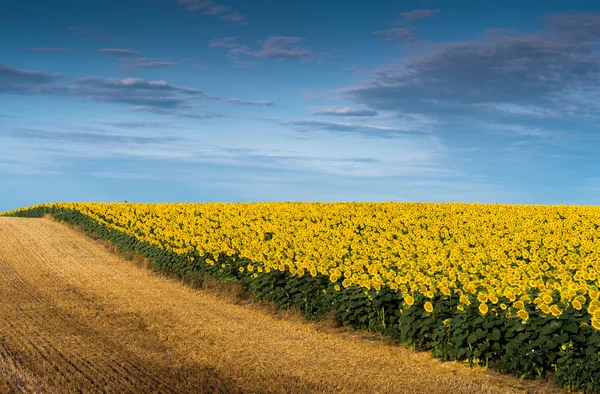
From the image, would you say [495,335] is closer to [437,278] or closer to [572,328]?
[572,328]

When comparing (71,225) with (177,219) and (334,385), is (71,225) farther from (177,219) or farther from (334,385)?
(334,385)

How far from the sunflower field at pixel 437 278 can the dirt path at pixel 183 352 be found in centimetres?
48

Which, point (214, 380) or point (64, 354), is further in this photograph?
point (64, 354)

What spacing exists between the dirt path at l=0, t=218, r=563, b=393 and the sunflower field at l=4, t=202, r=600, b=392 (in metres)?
0.48

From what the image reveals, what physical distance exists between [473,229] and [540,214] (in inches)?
331

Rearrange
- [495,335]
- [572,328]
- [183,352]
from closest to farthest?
[572,328]
[495,335]
[183,352]

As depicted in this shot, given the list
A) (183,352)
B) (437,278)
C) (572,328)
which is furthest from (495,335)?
(183,352)

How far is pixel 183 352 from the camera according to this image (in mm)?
11352

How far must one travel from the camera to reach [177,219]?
26.9m

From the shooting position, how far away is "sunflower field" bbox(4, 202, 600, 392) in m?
9.72

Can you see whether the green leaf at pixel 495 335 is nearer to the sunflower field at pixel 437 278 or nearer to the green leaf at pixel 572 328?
the sunflower field at pixel 437 278

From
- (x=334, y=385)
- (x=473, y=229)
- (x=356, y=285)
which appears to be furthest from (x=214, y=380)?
(x=473, y=229)

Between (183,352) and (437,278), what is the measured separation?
4.96 metres

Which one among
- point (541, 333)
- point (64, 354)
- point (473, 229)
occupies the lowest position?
point (64, 354)
